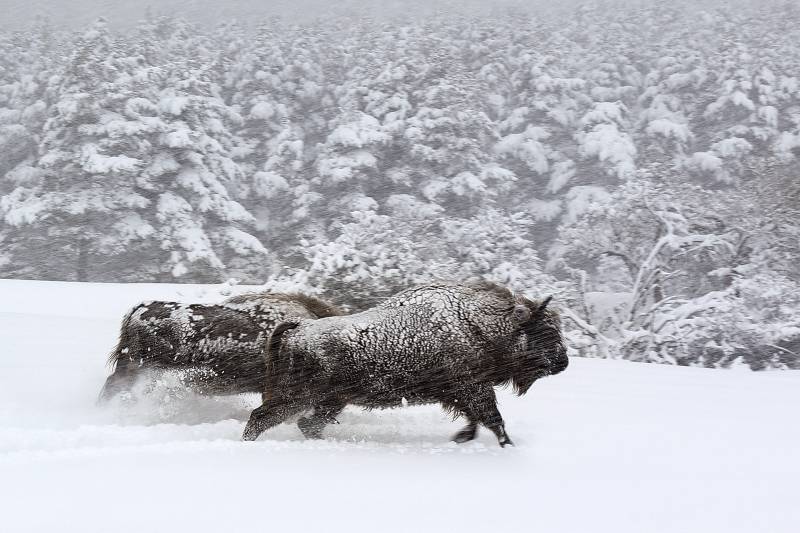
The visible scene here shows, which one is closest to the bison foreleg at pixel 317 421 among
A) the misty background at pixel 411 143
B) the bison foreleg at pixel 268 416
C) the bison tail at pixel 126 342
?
the bison foreleg at pixel 268 416

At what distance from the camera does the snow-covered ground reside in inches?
141

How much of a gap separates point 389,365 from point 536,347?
4.09 ft

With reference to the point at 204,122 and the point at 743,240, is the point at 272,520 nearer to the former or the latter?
the point at 743,240

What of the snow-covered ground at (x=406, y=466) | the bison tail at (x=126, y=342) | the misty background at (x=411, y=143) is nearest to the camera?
the snow-covered ground at (x=406, y=466)

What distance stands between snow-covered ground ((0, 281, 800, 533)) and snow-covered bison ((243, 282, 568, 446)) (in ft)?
0.92

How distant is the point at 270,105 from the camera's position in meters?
33.8

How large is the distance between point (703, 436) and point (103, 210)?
78.6 feet

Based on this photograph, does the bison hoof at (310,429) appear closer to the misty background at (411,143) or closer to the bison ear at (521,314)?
the bison ear at (521,314)

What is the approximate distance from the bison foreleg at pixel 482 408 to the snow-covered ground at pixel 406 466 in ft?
0.47

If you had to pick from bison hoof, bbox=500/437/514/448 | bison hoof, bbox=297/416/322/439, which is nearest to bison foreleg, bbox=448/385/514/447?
bison hoof, bbox=500/437/514/448

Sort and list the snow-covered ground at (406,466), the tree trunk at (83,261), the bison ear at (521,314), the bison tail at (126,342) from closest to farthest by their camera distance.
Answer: the snow-covered ground at (406,466) < the bison ear at (521,314) < the bison tail at (126,342) < the tree trunk at (83,261)

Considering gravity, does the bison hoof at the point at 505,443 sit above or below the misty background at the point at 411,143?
below

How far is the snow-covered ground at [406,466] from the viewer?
358 centimetres

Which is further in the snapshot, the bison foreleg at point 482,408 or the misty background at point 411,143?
the misty background at point 411,143
